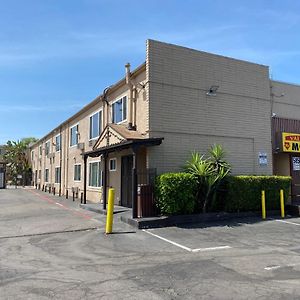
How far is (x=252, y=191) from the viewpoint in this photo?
635 inches

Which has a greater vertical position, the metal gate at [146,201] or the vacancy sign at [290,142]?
the vacancy sign at [290,142]

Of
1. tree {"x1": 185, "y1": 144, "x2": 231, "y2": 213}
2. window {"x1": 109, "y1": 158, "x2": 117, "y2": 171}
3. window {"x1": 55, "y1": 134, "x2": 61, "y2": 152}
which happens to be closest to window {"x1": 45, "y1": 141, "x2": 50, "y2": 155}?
window {"x1": 55, "y1": 134, "x2": 61, "y2": 152}

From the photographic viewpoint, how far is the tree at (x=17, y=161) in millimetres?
64625

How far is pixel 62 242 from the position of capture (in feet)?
35.5

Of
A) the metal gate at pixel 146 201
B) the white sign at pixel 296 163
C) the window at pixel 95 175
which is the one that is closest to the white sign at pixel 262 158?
the white sign at pixel 296 163

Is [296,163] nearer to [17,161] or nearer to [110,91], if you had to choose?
[110,91]

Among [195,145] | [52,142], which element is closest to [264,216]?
[195,145]

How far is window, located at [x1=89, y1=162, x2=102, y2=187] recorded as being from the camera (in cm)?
2270

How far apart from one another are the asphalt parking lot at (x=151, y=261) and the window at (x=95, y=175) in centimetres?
858

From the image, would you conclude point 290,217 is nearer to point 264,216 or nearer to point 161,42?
point 264,216

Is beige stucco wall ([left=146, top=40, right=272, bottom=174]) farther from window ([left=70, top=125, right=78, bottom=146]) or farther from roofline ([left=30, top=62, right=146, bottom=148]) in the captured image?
window ([left=70, top=125, right=78, bottom=146])

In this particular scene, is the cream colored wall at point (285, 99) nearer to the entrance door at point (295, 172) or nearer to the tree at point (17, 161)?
the entrance door at point (295, 172)

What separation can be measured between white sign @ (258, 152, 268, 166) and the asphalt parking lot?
5.23 m

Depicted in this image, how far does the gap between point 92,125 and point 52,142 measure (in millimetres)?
16463
